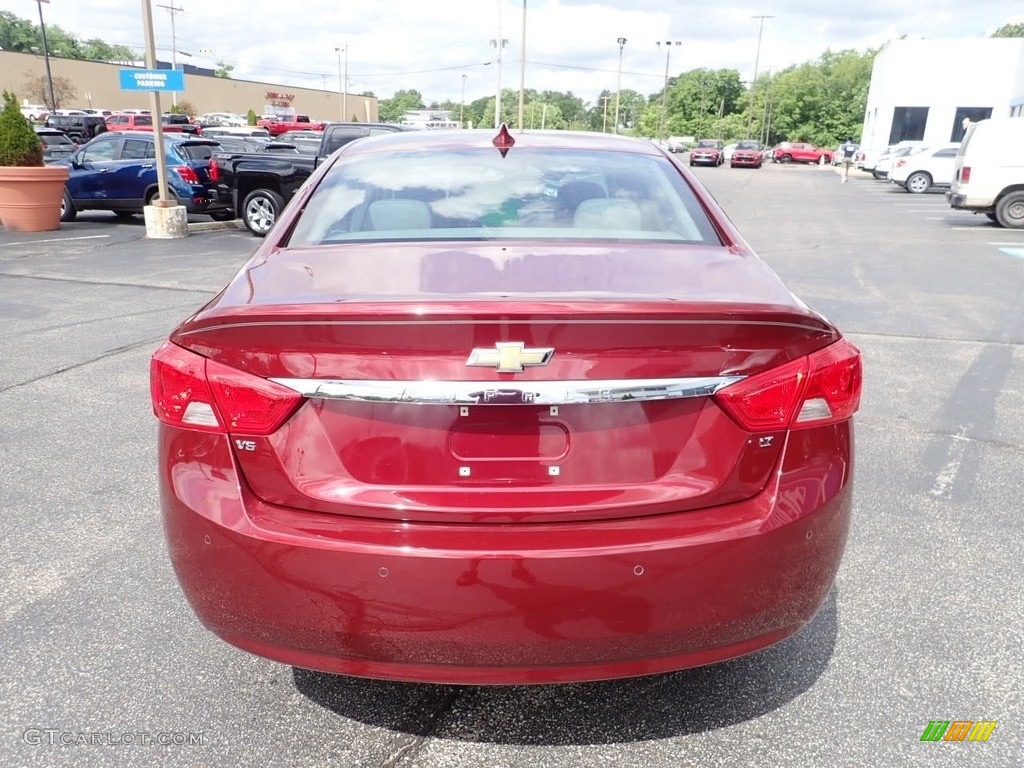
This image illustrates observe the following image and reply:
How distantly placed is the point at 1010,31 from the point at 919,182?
114m

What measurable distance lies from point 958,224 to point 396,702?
19736 mm

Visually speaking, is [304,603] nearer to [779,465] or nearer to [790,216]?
[779,465]

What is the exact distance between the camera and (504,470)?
1.98 metres

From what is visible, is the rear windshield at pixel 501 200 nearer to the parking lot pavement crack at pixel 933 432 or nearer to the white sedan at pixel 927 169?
the parking lot pavement crack at pixel 933 432

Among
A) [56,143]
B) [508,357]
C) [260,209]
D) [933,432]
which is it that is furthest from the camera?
[56,143]

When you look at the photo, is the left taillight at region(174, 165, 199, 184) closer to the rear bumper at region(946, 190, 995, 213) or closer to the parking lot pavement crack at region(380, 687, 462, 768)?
the parking lot pavement crack at region(380, 687, 462, 768)

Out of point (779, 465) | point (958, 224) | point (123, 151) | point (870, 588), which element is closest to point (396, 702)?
point (779, 465)

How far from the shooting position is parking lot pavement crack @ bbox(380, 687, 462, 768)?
235cm

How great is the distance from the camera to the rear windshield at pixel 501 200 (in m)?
2.87

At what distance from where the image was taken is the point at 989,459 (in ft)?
15.2

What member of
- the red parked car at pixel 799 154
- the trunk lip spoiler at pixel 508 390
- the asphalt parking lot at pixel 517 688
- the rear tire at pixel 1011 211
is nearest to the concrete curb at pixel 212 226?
the asphalt parking lot at pixel 517 688

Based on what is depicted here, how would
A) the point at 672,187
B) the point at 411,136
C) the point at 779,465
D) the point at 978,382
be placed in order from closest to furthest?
1. the point at 779,465
2. the point at 672,187
3. the point at 411,136
4. the point at 978,382

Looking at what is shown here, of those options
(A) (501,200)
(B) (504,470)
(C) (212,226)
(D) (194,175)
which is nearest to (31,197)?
(D) (194,175)

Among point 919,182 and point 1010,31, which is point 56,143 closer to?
point 919,182
